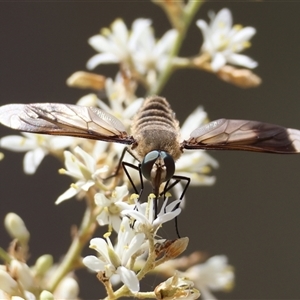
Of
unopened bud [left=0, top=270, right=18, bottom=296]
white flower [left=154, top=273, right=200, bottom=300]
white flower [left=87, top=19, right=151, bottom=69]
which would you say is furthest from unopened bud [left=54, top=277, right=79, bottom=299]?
white flower [left=87, top=19, right=151, bottom=69]

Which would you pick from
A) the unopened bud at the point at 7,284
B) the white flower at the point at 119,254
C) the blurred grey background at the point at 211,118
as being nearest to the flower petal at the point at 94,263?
the white flower at the point at 119,254

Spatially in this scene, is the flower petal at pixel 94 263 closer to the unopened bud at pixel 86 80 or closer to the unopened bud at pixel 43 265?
the unopened bud at pixel 43 265

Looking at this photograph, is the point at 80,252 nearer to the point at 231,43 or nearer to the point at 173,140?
the point at 173,140

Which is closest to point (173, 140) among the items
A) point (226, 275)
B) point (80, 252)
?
point (80, 252)

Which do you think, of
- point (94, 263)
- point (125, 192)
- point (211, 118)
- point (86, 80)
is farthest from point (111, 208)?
point (211, 118)

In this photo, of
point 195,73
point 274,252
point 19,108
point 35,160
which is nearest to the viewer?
point 19,108

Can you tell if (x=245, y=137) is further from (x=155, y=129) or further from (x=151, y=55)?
(x=151, y=55)
